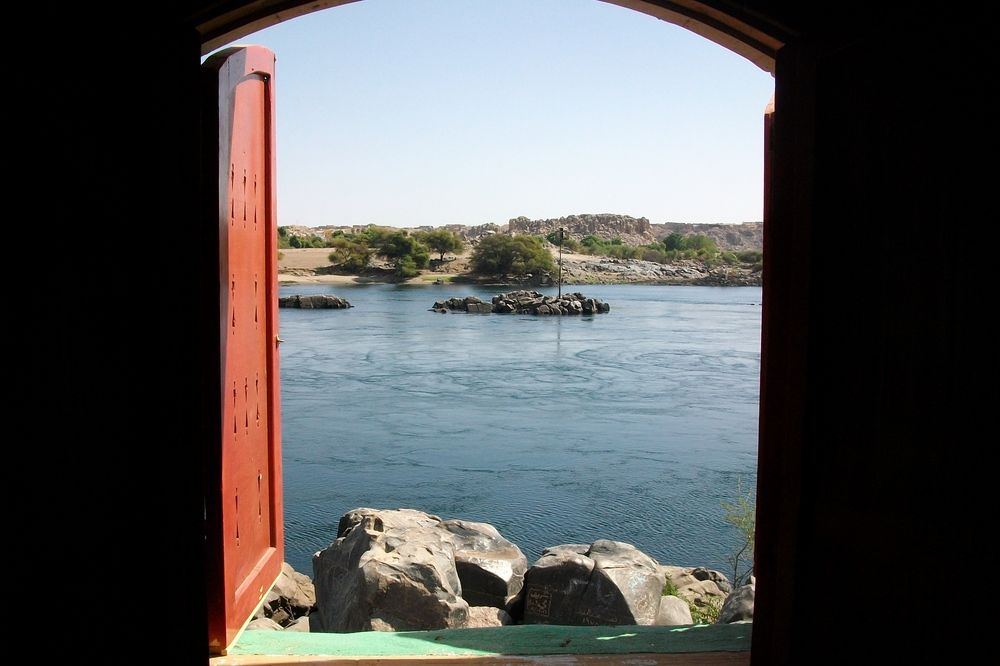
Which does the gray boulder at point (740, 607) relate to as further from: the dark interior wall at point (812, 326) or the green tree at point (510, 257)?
the green tree at point (510, 257)

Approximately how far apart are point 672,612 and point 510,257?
55.7 meters

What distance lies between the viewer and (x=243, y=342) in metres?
3.10

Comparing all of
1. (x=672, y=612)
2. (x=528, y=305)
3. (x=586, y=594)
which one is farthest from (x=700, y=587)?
(x=528, y=305)

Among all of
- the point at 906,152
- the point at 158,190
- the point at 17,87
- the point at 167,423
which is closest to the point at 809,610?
the point at 906,152

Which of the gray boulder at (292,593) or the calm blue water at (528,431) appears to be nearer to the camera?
the gray boulder at (292,593)

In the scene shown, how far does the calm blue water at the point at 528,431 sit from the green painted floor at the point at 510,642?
7321 mm

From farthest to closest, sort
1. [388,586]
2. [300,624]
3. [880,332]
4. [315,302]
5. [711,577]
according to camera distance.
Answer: [315,302], [711,577], [300,624], [388,586], [880,332]

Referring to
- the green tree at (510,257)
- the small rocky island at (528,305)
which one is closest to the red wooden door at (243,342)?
the small rocky island at (528,305)

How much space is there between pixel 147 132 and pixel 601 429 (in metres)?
17.5

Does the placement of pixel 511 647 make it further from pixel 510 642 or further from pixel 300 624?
pixel 300 624

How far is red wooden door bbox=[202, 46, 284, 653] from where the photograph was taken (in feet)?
8.78

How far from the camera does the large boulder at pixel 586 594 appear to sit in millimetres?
4789

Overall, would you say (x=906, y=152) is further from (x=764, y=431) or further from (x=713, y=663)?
(x=713, y=663)

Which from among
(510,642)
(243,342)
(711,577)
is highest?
(243,342)
